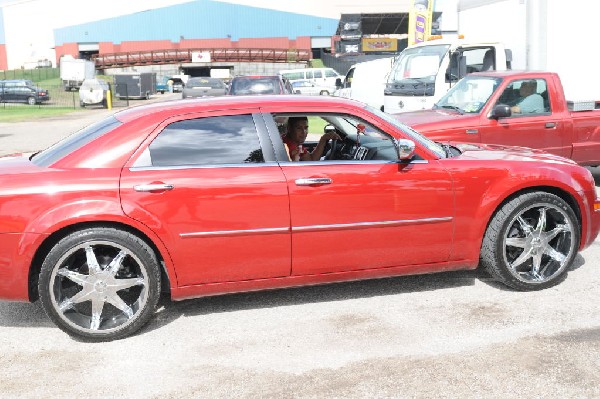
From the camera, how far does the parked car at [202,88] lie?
28.7 metres

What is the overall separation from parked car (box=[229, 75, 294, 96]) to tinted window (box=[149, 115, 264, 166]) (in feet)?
45.5

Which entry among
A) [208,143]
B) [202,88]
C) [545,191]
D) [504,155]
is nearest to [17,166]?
[208,143]

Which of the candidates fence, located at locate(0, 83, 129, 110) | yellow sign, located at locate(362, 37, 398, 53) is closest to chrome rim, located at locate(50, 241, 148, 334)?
fence, located at locate(0, 83, 129, 110)

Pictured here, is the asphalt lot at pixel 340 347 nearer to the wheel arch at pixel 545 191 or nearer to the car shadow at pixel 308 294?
the car shadow at pixel 308 294

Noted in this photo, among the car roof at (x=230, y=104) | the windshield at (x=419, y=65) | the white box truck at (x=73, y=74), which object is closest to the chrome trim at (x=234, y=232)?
the car roof at (x=230, y=104)

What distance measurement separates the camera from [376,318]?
439 centimetres

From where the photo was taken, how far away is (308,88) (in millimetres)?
37125

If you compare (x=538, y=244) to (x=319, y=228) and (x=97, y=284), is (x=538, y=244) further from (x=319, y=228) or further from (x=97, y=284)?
(x=97, y=284)

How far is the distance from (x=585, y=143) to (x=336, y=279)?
17.6 ft

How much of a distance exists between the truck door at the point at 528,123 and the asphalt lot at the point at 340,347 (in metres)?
3.25

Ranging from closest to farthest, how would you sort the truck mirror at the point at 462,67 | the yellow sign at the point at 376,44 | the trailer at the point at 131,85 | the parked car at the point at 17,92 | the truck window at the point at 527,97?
1. the truck window at the point at 527,97
2. the truck mirror at the point at 462,67
3. the parked car at the point at 17,92
4. the trailer at the point at 131,85
5. the yellow sign at the point at 376,44

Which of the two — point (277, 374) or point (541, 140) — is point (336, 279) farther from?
point (541, 140)

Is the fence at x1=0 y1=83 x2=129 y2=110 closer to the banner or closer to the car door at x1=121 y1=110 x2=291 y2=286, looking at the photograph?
the banner

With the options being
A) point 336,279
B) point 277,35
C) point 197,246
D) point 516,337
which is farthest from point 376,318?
point 277,35
